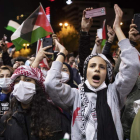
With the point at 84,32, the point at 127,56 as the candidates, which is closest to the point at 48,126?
the point at 127,56

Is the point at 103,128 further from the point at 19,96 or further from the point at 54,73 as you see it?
the point at 19,96

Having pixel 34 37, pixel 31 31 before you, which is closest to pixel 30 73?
pixel 34 37

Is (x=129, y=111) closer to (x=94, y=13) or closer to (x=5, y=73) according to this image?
(x=94, y=13)

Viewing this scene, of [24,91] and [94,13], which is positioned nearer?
[24,91]

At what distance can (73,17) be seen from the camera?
111 metres

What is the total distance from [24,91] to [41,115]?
387 mm

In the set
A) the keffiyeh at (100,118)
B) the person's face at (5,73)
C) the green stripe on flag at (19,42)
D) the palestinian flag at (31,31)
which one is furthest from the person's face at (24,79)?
A: the green stripe on flag at (19,42)

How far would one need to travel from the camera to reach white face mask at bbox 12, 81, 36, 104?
322 cm

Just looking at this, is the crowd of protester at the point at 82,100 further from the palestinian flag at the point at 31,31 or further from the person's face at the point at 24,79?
the palestinian flag at the point at 31,31

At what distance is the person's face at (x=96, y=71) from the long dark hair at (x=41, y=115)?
0.78 metres

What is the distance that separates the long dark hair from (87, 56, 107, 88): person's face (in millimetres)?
776

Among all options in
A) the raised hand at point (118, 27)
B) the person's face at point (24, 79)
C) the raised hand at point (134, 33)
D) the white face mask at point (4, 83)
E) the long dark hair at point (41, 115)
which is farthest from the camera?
the white face mask at point (4, 83)

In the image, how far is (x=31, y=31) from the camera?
5523 millimetres

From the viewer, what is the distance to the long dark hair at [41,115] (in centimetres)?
310
